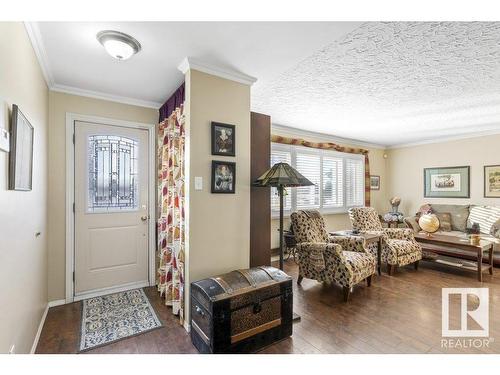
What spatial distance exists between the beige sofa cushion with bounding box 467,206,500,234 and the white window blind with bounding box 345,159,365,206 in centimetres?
194

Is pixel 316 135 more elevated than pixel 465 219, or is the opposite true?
pixel 316 135

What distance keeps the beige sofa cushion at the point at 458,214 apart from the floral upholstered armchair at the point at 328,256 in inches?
112

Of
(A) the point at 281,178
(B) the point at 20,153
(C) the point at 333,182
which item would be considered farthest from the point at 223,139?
(C) the point at 333,182

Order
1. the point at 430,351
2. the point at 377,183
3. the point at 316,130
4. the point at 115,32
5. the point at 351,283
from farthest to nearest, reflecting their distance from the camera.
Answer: the point at 377,183
the point at 316,130
the point at 351,283
the point at 430,351
the point at 115,32

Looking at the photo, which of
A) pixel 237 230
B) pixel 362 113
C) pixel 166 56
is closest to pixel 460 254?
pixel 362 113

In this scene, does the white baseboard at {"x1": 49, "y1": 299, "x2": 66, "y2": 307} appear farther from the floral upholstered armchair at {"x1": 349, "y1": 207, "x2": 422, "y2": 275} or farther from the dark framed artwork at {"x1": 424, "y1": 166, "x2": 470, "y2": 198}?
the dark framed artwork at {"x1": 424, "y1": 166, "x2": 470, "y2": 198}

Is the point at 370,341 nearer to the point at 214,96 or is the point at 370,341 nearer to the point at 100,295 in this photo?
the point at 214,96

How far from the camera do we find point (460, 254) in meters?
3.86

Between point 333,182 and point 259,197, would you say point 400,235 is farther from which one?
point 259,197

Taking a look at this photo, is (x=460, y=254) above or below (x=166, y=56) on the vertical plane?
below

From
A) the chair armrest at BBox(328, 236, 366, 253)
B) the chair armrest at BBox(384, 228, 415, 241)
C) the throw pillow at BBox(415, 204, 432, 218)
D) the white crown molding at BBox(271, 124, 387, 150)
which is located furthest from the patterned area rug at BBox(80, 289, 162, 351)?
the throw pillow at BBox(415, 204, 432, 218)

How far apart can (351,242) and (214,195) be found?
2.13 metres

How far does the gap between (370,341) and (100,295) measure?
285 cm

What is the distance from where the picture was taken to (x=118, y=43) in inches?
70.5
